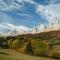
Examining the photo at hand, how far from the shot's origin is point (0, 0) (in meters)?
4.49

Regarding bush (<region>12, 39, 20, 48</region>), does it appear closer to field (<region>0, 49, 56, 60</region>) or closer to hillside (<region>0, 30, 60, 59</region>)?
hillside (<region>0, 30, 60, 59</region>)

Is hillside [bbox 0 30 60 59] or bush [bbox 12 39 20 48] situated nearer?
hillside [bbox 0 30 60 59]

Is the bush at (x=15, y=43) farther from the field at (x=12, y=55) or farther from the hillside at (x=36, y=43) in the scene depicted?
the field at (x=12, y=55)

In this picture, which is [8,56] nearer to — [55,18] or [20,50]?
[20,50]

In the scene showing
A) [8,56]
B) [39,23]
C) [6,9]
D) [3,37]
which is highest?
[6,9]

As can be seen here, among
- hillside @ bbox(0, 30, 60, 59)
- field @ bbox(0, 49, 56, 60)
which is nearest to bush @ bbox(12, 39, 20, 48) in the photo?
hillside @ bbox(0, 30, 60, 59)

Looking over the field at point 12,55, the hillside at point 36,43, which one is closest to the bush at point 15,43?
the hillside at point 36,43

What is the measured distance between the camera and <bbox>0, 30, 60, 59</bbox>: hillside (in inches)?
163

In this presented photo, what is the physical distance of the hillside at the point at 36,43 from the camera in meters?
4.13

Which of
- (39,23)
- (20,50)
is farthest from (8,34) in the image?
(39,23)

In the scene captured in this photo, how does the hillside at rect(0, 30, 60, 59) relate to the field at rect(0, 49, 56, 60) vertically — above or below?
above

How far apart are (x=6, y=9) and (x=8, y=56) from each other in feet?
3.39

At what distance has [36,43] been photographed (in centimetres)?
426

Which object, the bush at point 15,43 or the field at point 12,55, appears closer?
the field at point 12,55
